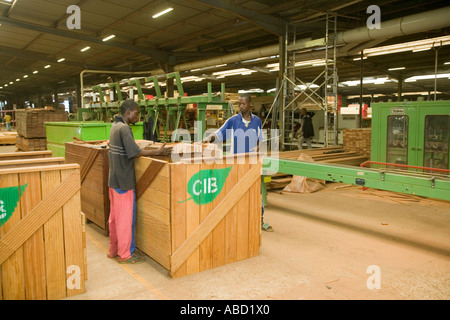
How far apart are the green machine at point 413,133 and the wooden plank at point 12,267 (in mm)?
7864

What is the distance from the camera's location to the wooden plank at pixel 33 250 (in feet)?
10.4

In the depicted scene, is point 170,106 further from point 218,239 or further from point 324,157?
point 218,239

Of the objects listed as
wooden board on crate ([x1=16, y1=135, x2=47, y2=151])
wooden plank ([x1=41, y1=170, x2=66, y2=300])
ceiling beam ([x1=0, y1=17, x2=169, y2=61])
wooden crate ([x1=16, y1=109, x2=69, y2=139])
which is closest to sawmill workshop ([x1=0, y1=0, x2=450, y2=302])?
wooden plank ([x1=41, y1=170, x2=66, y2=300])

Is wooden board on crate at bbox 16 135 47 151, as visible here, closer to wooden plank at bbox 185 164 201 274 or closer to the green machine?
wooden plank at bbox 185 164 201 274

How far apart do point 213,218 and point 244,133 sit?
5.20ft

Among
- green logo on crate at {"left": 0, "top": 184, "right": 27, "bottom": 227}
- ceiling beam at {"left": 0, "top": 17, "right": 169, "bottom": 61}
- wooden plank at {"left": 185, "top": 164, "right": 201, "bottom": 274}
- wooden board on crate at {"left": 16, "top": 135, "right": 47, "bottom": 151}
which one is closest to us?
green logo on crate at {"left": 0, "top": 184, "right": 27, "bottom": 227}

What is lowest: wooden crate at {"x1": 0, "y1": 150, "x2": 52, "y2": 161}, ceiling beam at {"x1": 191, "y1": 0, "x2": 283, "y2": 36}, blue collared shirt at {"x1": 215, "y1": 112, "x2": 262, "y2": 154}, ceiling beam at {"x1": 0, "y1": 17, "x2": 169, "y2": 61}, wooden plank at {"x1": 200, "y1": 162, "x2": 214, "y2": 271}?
wooden plank at {"x1": 200, "y1": 162, "x2": 214, "y2": 271}

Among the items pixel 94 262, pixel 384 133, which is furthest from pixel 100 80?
pixel 94 262

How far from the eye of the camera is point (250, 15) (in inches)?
452

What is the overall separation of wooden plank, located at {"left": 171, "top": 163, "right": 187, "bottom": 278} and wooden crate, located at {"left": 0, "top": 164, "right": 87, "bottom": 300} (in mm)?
937

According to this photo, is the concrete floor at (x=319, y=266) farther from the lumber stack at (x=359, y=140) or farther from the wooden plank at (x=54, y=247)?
the lumber stack at (x=359, y=140)

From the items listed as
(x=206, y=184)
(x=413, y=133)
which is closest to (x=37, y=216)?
(x=206, y=184)

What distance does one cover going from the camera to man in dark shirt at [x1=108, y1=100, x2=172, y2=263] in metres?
4.18

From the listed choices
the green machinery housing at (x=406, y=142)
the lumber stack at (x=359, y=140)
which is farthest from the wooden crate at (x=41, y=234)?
the lumber stack at (x=359, y=140)
